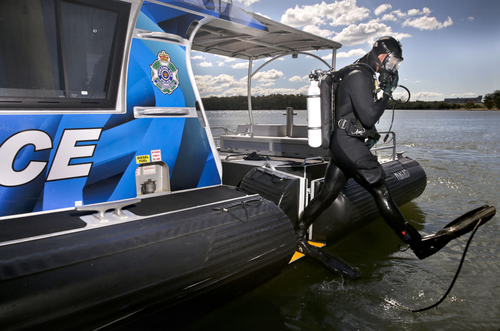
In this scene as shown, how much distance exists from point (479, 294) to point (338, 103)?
1895 mm

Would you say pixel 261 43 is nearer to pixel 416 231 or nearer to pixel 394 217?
pixel 394 217

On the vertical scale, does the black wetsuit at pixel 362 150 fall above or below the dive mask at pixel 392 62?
below

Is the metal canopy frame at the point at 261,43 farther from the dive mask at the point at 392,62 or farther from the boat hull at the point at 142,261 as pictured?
the boat hull at the point at 142,261

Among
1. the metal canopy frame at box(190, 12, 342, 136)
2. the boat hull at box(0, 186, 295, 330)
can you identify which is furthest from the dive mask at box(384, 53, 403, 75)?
the boat hull at box(0, 186, 295, 330)

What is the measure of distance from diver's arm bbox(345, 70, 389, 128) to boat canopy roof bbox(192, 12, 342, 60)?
4.13 ft

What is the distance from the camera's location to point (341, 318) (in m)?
2.26

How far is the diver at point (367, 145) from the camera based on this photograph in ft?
8.33

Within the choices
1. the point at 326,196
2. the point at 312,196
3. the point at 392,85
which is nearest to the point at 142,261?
the point at 326,196

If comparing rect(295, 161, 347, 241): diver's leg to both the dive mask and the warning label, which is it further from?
the warning label

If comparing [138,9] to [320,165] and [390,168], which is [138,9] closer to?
[320,165]

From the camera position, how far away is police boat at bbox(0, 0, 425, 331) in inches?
59.5

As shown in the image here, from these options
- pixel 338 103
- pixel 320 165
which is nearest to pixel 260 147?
pixel 320 165

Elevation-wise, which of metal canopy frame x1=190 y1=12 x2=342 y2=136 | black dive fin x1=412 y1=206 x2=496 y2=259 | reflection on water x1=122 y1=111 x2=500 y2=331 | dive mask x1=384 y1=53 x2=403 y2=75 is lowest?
reflection on water x1=122 y1=111 x2=500 y2=331

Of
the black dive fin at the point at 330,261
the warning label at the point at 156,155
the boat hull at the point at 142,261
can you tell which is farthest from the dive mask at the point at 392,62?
the warning label at the point at 156,155
